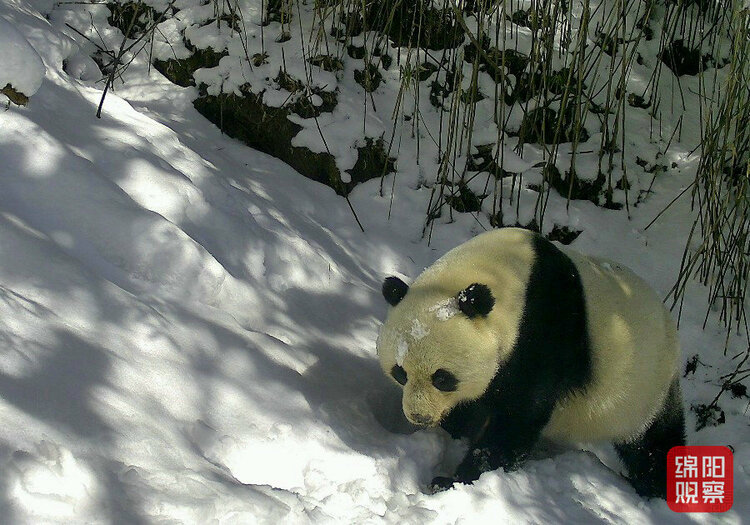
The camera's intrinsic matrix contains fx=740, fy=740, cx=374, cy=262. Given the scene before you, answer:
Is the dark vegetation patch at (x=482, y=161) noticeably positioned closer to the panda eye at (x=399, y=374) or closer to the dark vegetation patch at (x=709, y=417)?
the dark vegetation patch at (x=709, y=417)

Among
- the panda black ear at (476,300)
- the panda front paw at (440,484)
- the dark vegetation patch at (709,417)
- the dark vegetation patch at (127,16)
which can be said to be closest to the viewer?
the panda black ear at (476,300)

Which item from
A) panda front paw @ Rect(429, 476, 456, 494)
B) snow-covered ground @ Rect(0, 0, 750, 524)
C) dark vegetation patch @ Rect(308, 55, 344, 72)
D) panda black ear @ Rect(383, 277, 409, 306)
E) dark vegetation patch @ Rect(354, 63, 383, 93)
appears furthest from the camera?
dark vegetation patch @ Rect(354, 63, 383, 93)

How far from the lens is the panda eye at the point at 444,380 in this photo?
2559 mm

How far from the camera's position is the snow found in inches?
112

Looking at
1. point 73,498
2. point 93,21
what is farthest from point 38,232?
point 93,21

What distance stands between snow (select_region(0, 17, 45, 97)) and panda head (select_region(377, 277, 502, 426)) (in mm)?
1761

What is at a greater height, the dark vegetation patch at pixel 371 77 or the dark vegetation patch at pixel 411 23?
the dark vegetation patch at pixel 411 23

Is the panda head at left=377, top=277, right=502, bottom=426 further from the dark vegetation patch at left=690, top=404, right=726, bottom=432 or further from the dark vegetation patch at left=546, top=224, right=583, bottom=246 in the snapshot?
the dark vegetation patch at left=546, top=224, right=583, bottom=246

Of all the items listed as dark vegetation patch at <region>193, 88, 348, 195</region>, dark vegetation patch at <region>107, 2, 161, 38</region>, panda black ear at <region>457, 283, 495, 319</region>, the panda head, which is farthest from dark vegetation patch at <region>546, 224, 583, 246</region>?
dark vegetation patch at <region>107, 2, 161, 38</region>

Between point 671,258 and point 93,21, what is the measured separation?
13.6 ft

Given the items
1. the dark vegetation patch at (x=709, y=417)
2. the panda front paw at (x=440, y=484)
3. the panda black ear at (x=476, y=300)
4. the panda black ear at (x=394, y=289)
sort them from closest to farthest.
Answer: the panda black ear at (x=476, y=300), the panda front paw at (x=440, y=484), the panda black ear at (x=394, y=289), the dark vegetation patch at (x=709, y=417)

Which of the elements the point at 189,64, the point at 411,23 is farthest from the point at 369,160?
the point at 189,64

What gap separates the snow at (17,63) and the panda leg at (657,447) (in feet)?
9.37

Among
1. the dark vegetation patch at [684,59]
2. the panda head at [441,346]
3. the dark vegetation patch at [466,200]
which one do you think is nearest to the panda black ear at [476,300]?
the panda head at [441,346]
